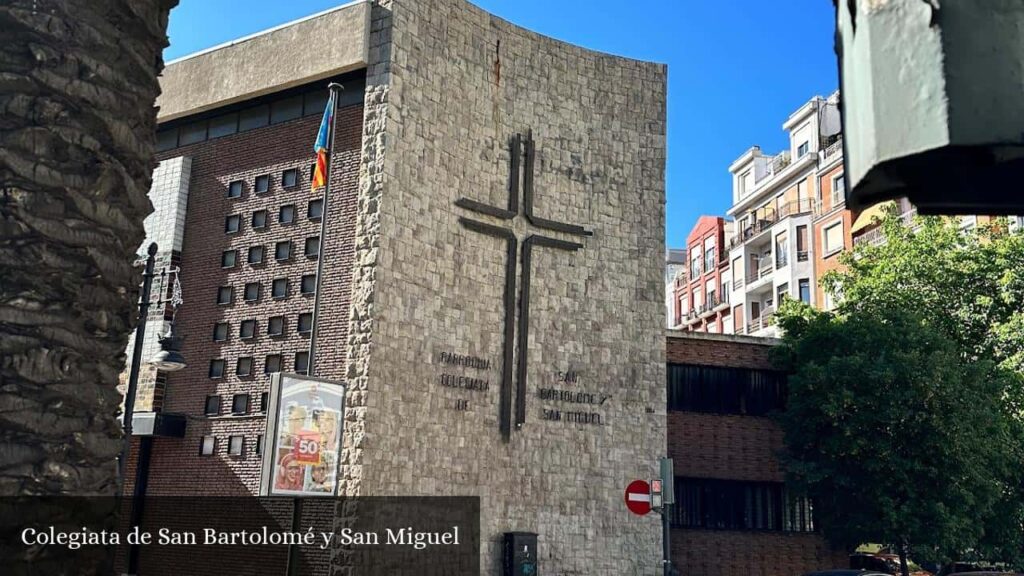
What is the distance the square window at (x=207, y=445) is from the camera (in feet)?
83.6

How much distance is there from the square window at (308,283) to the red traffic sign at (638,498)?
1042 centimetres

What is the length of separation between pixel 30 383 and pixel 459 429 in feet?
67.7

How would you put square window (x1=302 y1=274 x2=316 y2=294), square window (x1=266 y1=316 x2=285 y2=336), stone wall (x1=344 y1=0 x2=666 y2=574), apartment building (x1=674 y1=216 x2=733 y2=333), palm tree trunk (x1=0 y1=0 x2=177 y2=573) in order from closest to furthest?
1. palm tree trunk (x1=0 y1=0 x2=177 y2=573)
2. stone wall (x1=344 y1=0 x2=666 y2=574)
3. square window (x1=302 y1=274 x2=316 y2=294)
4. square window (x1=266 y1=316 x2=285 y2=336)
5. apartment building (x1=674 y1=216 x2=733 y2=333)

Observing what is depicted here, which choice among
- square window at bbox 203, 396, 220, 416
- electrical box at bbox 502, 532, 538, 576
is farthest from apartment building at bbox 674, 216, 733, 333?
square window at bbox 203, 396, 220, 416

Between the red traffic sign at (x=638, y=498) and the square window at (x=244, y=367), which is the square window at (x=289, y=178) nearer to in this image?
the square window at (x=244, y=367)

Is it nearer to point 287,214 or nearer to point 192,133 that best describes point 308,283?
point 287,214

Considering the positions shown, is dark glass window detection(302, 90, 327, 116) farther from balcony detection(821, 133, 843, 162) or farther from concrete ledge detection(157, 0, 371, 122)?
balcony detection(821, 133, 843, 162)

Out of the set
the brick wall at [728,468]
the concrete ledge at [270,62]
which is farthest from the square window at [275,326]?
the brick wall at [728,468]

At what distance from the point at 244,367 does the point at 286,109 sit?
7612mm

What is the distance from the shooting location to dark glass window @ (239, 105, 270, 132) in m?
28.2

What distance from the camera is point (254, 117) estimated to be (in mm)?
28375

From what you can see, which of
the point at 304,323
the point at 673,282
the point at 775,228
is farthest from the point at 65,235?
the point at 673,282

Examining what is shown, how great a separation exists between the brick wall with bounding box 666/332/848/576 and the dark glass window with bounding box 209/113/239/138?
624 inches

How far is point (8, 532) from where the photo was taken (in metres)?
4.19
